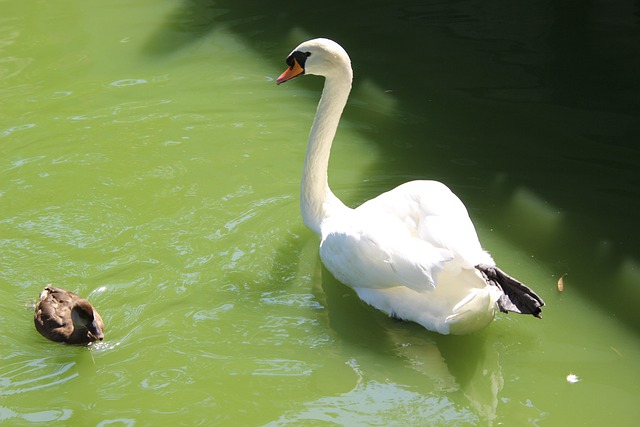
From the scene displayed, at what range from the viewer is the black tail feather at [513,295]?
4.42 metres

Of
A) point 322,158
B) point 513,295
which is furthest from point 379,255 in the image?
point 322,158

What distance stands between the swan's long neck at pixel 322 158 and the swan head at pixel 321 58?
0.15ft

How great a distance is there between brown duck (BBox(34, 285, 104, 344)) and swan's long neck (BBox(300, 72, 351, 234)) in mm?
1447

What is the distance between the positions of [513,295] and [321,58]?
188 centimetres

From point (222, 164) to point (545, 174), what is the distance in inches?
88.9

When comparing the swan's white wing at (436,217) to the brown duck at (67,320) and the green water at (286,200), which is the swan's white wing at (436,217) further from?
the brown duck at (67,320)

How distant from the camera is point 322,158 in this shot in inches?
225

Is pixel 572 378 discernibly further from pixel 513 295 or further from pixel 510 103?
pixel 510 103

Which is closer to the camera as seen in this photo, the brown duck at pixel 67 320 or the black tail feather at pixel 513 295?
the black tail feather at pixel 513 295

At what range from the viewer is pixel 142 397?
14.8 feet

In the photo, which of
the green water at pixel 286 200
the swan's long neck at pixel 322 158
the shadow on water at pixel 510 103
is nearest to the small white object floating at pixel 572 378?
the green water at pixel 286 200

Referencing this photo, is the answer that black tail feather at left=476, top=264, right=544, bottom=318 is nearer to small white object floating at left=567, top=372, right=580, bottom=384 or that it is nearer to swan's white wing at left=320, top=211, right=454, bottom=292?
swan's white wing at left=320, top=211, right=454, bottom=292

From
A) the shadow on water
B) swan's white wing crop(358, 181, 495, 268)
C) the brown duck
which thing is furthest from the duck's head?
the shadow on water

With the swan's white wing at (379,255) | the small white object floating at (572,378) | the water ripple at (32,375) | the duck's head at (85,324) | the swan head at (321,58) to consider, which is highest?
the swan head at (321,58)
